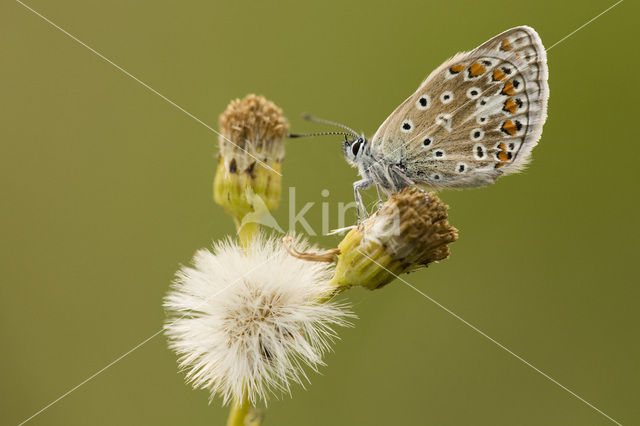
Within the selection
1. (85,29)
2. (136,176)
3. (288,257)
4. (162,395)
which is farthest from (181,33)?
(288,257)

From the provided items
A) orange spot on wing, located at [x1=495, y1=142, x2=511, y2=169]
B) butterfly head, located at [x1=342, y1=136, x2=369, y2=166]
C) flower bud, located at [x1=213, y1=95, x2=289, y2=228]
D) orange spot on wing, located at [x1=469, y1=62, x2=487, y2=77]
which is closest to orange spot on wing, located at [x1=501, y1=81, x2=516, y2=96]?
orange spot on wing, located at [x1=469, y1=62, x2=487, y2=77]

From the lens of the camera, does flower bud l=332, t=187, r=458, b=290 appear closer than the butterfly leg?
Yes

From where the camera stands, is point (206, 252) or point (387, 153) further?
point (387, 153)

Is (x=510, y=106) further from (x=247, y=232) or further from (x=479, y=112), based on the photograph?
(x=247, y=232)

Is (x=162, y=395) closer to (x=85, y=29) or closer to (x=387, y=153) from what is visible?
(x=387, y=153)

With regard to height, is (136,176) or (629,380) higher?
(136,176)

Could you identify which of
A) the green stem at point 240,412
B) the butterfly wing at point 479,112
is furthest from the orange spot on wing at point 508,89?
the green stem at point 240,412

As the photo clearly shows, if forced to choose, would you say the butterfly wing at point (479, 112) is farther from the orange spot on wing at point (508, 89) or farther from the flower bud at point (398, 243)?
the flower bud at point (398, 243)

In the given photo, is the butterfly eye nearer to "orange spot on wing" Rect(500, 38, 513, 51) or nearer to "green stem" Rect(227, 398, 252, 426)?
"orange spot on wing" Rect(500, 38, 513, 51)
